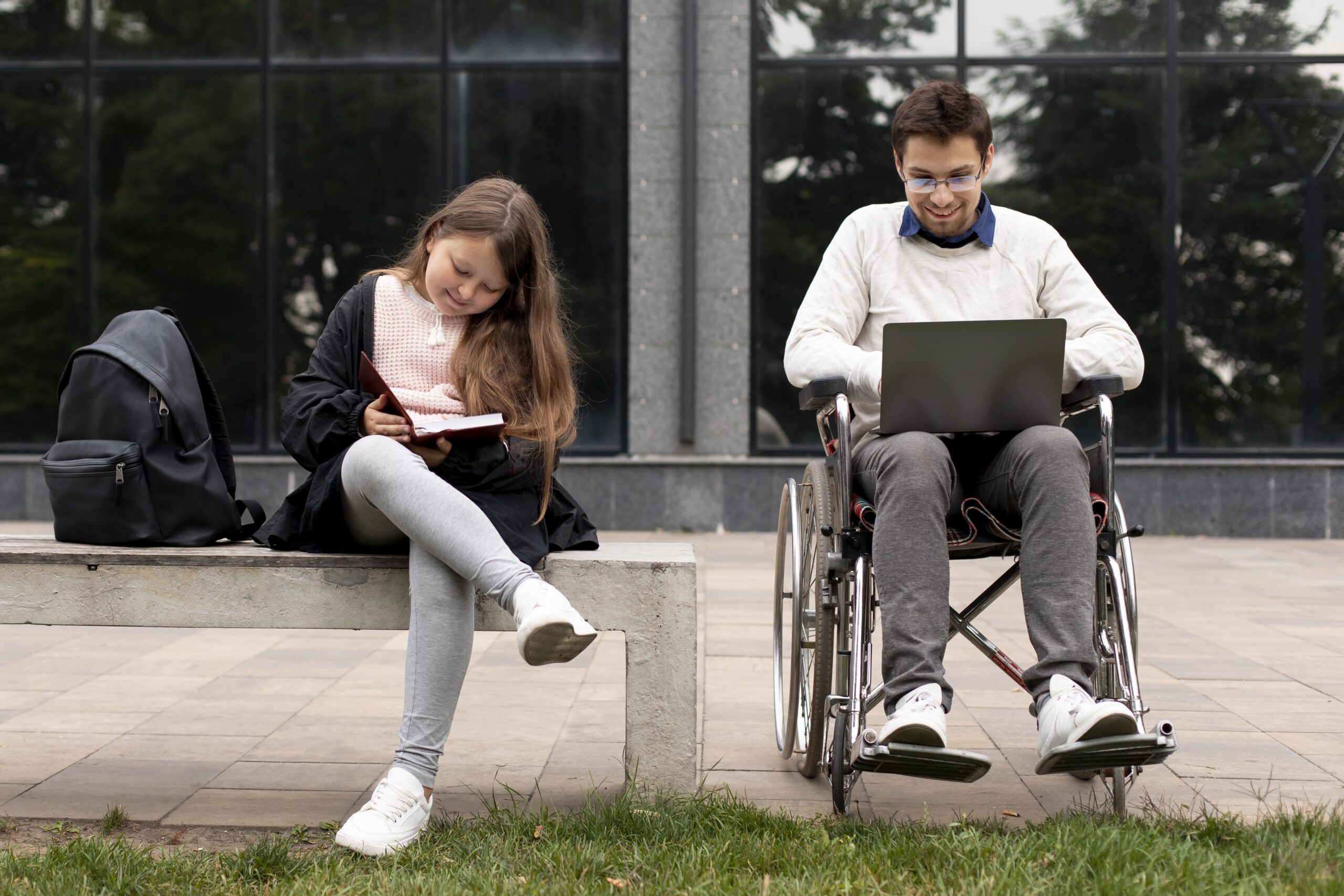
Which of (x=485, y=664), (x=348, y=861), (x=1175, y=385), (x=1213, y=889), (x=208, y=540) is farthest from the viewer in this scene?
(x=1175, y=385)

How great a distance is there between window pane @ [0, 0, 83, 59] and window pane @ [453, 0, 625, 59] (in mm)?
2758

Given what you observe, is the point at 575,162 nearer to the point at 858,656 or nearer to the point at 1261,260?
the point at 1261,260

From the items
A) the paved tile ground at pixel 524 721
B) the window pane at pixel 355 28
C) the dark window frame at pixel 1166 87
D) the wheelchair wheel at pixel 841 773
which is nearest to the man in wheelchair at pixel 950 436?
the wheelchair wheel at pixel 841 773

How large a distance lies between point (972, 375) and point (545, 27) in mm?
7127

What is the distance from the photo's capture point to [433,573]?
2.69m

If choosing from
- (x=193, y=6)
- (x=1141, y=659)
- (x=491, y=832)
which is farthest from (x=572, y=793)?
(x=193, y=6)

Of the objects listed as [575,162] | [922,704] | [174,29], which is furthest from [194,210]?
[922,704]

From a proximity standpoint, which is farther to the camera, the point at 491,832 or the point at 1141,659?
the point at 1141,659

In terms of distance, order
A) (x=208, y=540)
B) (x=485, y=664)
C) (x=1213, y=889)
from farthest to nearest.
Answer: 1. (x=485, y=664)
2. (x=208, y=540)
3. (x=1213, y=889)

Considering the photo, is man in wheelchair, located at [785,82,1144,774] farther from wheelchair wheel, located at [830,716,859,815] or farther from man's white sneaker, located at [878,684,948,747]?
wheelchair wheel, located at [830,716,859,815]

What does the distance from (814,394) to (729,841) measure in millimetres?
1029

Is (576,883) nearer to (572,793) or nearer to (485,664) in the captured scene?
(572,793)

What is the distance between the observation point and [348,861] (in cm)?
247

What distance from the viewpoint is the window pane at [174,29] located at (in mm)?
9391
